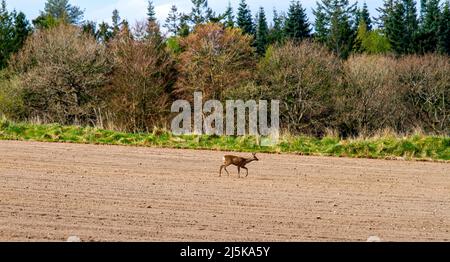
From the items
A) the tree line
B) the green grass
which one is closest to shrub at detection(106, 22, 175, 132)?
the tree line

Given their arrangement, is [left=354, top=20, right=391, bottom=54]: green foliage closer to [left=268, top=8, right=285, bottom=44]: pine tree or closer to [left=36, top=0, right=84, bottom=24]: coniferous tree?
[left=268, top=8, right=285, bottom=44]: pine tree

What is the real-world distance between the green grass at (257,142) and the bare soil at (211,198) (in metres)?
1.59

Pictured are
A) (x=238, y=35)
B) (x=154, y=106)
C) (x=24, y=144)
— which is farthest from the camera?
(x=238, y=35)

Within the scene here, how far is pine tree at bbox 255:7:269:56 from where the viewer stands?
95.0 meters

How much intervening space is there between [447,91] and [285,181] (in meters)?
47.0

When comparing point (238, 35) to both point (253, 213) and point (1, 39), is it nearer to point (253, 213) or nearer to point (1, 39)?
point (1, 39)

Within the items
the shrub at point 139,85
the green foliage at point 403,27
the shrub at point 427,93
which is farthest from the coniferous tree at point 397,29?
the shrub at point 139,85

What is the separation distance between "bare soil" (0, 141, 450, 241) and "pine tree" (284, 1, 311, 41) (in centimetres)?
6387

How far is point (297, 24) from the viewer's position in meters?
87.9

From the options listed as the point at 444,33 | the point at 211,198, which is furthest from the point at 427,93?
the point at 211,198

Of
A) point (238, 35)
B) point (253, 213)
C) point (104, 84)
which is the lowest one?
point (253, 213)
